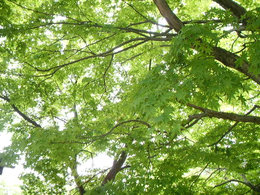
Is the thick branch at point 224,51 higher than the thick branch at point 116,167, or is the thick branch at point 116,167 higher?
the thick branch at point 116,167

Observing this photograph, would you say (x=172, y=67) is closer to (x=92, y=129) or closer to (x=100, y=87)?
(x=92, y=129)

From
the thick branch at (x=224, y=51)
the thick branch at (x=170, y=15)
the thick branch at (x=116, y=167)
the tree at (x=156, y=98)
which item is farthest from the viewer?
the thick branch at (x=116, y=167)

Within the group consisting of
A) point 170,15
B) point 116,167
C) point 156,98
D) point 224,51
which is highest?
point 116,167

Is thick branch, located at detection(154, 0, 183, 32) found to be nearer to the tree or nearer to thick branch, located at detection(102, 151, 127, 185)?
the tree

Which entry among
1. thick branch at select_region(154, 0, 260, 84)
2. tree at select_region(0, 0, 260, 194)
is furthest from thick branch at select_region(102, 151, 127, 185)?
thick branch at select_region(154, 0, 260, 84)

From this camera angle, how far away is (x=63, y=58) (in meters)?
4.87

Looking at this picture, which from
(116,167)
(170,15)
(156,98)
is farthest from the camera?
(116,167)

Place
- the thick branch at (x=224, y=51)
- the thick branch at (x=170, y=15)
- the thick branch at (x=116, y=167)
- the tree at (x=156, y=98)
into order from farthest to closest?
the thick branch at (x=116, y=167) < the thick branch at (x=170, y=15) < the thick branch at (x=224, y=51) < the tree at (x=156, y=98)

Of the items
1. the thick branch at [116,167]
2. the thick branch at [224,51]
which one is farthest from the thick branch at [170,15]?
the thick branch at [116,167]

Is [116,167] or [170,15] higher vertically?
[116,167]

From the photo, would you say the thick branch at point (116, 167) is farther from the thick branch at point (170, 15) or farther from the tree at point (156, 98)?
the thick branch at point (170, 15)

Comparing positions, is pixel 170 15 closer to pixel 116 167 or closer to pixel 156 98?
pixel 156 98

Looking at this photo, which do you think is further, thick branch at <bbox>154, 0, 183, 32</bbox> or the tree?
thick branch at <bbox>154, 0, 183, 32</bbox>

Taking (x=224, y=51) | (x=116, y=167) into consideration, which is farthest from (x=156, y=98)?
(x=116, y=167)
